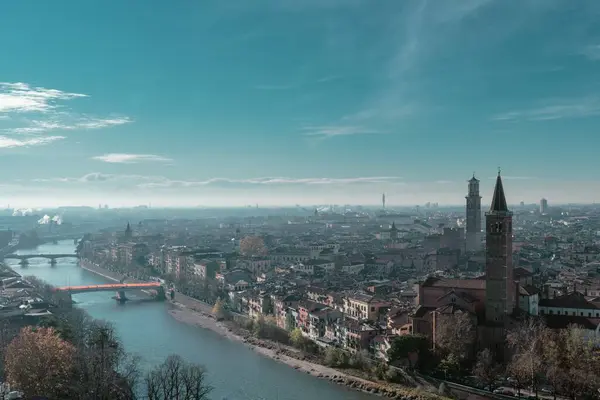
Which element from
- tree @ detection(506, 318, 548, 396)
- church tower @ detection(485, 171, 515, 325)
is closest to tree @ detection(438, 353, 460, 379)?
tree @ detection(506, 318, 548, 396)

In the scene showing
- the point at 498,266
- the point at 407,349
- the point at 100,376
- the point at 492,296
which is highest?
the point at 498,266

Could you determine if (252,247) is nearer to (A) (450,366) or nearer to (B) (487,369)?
(A) (450,366)

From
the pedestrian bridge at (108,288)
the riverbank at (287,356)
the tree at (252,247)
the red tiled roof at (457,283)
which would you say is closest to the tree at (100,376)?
the riverbank at (287,356)

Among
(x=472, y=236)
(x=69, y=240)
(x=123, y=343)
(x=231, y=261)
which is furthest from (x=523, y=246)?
(x=69, y=240)

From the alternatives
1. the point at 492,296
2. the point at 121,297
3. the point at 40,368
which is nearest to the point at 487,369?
the point at 492,296

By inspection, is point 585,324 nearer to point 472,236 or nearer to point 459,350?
point 459,350

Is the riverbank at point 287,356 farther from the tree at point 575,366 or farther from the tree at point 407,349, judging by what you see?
the tree at point 575,366
